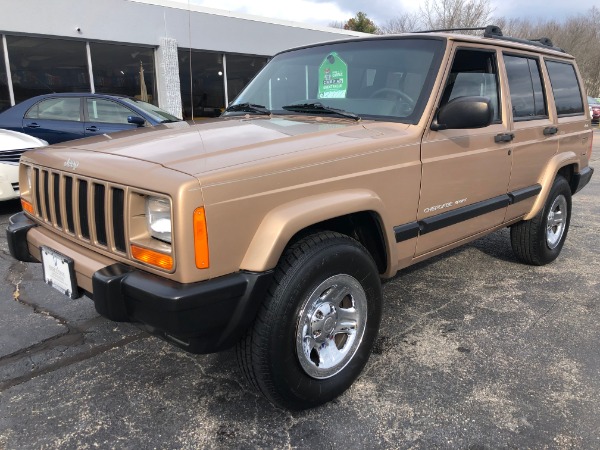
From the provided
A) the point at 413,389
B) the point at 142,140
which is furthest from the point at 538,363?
the point at 142,140

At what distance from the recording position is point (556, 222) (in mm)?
4562

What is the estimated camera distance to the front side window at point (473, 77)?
3061 mm

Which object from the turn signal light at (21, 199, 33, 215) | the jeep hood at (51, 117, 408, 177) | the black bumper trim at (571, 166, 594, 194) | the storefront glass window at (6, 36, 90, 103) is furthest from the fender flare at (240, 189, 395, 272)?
the storefront glass window at (6, 36, 90, 103)

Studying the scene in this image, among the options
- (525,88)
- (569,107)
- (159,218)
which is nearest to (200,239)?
(159,218)

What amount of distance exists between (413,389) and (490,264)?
2.35 m

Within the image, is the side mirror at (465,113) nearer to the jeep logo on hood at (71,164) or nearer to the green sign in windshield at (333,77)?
the green sign in windshield at (333,77)

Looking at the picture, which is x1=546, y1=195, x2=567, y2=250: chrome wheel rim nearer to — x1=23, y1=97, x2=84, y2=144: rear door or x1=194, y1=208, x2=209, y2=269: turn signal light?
x1=194, y1=208, x2=209, y2=269: turn signal light

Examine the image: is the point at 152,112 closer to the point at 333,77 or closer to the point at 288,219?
the point at 333,77

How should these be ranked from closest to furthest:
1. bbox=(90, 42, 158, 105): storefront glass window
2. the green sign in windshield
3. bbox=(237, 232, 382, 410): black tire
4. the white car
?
bbox=(237, 232, 382, 410): black tire → the green sign in windshield → the white car → bbox=(90, 42, 158, 105): storefront glass window

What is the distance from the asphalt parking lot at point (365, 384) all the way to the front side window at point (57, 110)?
166 inches

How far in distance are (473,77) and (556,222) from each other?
2018 millimetres

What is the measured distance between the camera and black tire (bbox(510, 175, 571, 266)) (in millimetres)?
4176

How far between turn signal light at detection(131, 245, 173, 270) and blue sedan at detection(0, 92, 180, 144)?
5507 millimetres

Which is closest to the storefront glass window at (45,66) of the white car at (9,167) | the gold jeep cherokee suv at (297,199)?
the white car at (9,167)
